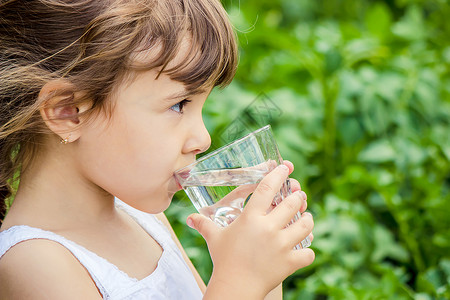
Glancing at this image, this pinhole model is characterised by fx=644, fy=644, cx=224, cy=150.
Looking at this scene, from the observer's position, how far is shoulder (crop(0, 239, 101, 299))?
1.28 meters

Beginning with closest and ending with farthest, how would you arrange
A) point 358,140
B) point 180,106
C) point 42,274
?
point 42,274, point 180,106, point 358,140

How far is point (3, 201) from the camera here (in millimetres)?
1652

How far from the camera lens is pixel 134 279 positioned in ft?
4.79

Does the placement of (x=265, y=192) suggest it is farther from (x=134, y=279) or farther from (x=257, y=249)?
(x=134, y=279)

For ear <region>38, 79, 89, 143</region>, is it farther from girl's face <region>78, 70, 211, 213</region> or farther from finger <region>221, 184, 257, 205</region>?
finger <region>221, 184, 257, 205</region>

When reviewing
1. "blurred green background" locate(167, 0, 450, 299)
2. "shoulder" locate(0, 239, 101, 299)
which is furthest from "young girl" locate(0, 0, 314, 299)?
"blurred green background" locate(167, 0, 450, 299)

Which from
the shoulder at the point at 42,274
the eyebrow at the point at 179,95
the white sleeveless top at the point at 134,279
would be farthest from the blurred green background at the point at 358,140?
the shoulder at the point at 42,274

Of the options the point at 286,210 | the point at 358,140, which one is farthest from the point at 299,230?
the point at 358,140

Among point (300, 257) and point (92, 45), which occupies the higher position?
point (92, 45)

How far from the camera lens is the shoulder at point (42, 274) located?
1281mm

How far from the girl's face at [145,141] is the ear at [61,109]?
28mm

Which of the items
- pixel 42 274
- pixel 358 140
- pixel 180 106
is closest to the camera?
pixel 42 274

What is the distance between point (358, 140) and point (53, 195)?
163 centimetres

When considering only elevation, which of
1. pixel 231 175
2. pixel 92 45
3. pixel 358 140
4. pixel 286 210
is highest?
pixel 92 45
